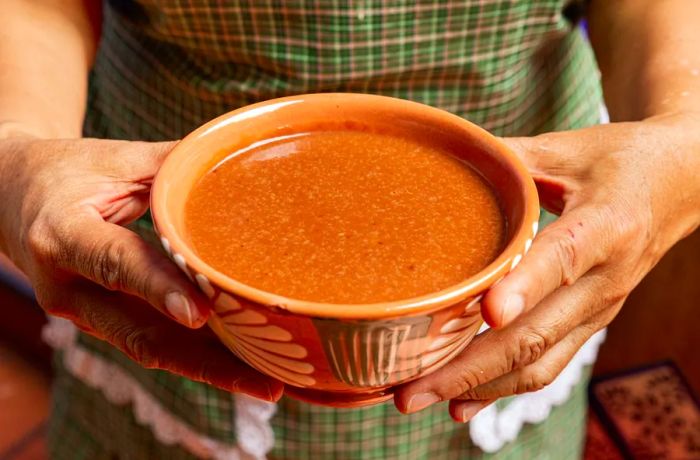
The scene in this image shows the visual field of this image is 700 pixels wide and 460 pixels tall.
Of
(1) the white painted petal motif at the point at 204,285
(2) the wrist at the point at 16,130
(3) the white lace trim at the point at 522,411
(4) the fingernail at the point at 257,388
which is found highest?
(1) the white painted petal motif at the point at 204,285

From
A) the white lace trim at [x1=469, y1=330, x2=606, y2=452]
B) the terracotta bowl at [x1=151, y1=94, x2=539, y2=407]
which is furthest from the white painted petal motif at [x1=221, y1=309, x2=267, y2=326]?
the white lace trim at [x1=469, y1=330, x2=606, y2=452]

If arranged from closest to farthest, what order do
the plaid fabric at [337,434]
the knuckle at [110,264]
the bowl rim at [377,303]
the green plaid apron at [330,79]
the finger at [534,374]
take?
the bowl rim at [377,303], the knuckle at [110,264], the finger at [534,374], the green plaid apron at [330,79], the plaid fabric at [337,434]

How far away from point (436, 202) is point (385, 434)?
1.72 feet

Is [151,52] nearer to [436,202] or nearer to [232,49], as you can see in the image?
[232,49]

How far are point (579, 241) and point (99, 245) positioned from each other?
44cm

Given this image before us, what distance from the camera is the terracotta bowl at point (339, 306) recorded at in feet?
2.04

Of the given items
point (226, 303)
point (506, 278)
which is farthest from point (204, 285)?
point (506, 278)

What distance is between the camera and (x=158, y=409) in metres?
1.23

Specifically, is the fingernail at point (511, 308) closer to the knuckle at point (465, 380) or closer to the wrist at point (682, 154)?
the knuckle at point (465, 380)

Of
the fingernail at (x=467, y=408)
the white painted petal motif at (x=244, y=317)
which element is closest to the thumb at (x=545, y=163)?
the fingernail at (x=467, y=408)

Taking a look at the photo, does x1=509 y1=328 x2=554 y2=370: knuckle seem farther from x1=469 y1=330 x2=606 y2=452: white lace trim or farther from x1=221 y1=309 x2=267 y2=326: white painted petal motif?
x1=469 y1=330 x2=606 y2=452: white lace trim

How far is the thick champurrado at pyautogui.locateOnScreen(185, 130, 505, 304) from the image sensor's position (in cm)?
69

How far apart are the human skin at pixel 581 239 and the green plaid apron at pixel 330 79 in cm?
19

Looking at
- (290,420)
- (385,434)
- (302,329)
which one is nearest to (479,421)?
(385,434)
